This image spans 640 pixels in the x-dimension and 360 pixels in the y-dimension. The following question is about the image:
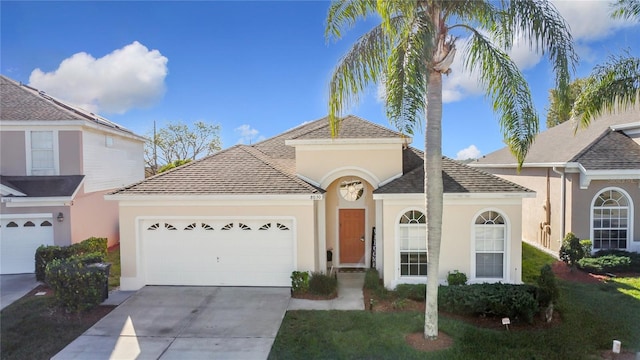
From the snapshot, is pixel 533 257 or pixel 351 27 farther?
pixel 533 257

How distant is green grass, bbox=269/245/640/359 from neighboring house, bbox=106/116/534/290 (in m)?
2.30

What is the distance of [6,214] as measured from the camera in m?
13.6

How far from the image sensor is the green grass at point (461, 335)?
7.55 meters

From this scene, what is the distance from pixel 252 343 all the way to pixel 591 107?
12555 mm

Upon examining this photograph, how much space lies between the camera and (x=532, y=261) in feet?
48.0

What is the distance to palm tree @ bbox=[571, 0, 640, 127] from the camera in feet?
37.1

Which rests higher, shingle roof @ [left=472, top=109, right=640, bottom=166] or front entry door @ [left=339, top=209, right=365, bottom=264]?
shingle roof @ [left=472, top=109, right=640, bottom=166]

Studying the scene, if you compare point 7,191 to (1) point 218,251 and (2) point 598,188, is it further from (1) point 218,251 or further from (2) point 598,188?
(2) point 598,188

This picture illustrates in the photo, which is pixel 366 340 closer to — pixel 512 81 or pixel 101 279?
pixel 512 81

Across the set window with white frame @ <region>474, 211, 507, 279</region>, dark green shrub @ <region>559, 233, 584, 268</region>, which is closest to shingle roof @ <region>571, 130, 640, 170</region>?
dark green shrub @ <region>559, 233, 584, 268</region>

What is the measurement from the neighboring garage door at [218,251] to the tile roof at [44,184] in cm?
453

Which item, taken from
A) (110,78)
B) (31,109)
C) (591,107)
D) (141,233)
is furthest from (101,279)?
(591,107)

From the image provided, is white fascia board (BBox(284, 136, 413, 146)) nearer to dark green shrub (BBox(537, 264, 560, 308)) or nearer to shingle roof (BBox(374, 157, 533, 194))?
shingle roof (BBox(374, 157, 533, 194))

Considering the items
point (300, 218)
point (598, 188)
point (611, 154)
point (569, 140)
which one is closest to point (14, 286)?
point (300, 218)
